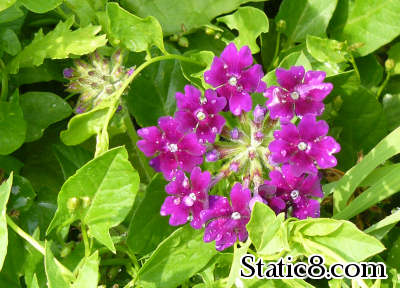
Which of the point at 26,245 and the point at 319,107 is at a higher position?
the point at 319,107

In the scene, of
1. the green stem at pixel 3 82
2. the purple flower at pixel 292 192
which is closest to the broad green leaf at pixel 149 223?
the purple flower at pixel 292 192

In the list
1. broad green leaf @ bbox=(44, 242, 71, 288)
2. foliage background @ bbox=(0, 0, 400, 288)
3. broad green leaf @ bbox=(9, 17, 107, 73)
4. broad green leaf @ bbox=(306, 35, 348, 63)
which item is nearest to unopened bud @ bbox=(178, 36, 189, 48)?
foliage background @ bbox=(0, 0, 400, 288)

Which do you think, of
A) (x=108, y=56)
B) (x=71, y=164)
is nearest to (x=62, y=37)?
(x=108, y=56)

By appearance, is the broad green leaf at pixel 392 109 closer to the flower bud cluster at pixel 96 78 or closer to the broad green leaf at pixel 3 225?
the flower bud cluster at pixel 96 78

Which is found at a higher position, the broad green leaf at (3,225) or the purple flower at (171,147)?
the purple flower at (171,147)

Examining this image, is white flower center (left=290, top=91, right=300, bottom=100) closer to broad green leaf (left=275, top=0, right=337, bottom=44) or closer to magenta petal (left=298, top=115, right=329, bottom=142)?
magenta petal (left=298, top=115, right=329, bottom=142)

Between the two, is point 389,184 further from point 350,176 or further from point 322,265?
point 322,265

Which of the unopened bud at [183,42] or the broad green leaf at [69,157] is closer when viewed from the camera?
the broad green leaf at [69,157]
